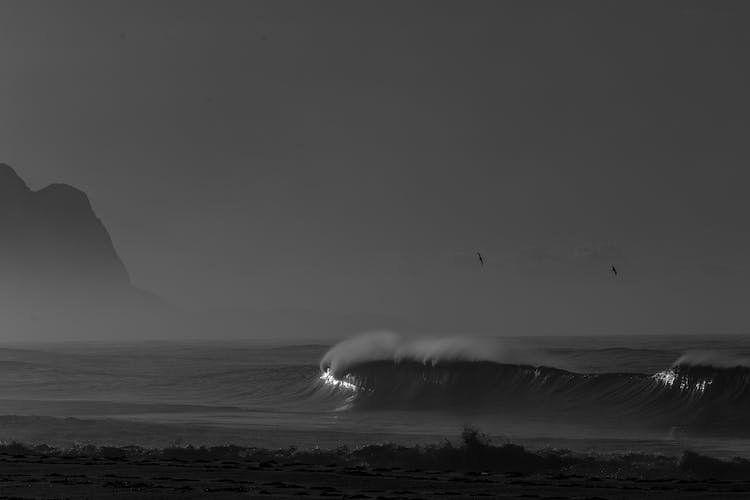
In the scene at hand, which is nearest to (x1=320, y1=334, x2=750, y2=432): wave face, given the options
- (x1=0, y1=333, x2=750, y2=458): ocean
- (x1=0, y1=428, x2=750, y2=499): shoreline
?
(x1=0, y1=333, x2=750, y2=458): ocean

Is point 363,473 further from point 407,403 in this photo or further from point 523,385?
point 523,385

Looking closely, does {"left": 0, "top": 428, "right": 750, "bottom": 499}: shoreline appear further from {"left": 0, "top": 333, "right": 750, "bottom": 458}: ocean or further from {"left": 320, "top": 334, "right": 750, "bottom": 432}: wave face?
{"left": 320, "top": 334, "right": 750, "bottom": 432}: wave face

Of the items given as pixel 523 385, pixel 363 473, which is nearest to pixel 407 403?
pixel 523 385

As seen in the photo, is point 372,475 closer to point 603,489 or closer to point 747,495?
point 603,489

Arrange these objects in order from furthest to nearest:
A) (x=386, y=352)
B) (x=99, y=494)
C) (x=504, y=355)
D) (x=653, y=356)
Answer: (x=653, y=356), (x=386, y=352), (x=504, y=355), (x=99, y=494)

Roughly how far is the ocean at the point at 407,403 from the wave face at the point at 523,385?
0.07 metres

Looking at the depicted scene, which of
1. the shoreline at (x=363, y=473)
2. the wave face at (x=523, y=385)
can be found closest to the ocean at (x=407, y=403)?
the wave face at (x=523, y=385)

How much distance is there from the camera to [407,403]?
42.7 meters

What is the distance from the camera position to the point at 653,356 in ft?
220

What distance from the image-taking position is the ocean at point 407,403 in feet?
92.5

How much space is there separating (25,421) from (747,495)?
1995 centimetres

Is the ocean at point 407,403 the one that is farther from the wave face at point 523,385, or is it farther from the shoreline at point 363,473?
the shoreline at point 363,473

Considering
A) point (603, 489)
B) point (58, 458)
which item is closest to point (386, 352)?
point (58, 458)

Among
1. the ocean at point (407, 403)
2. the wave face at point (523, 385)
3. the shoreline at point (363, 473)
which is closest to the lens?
the shoreline at point (363, 473)
